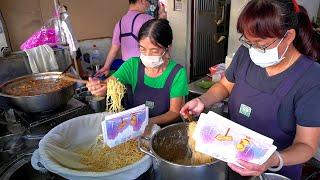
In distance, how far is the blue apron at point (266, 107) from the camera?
1.37 metres

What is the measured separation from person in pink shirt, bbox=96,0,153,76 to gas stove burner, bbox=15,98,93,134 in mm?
1232

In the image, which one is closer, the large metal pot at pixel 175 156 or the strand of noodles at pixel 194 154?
the large metal pot at pixel 175 156

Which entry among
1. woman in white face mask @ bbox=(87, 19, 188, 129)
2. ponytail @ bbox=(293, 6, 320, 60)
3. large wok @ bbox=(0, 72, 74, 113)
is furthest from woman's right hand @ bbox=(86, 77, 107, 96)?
ponytail @ bbox=(293, 6, 320, 60)

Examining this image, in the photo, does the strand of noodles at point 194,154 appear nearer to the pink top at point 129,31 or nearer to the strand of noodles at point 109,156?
the strand of noodles at point 109,156

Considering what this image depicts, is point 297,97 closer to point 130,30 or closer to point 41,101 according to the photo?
point 41,101

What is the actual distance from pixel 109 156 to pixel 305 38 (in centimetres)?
125

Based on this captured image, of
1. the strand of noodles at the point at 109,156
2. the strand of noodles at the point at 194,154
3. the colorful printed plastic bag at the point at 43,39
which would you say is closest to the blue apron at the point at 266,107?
the strand of noodles at the point at 194,154

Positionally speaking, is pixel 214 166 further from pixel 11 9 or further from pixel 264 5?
pixel 11 9

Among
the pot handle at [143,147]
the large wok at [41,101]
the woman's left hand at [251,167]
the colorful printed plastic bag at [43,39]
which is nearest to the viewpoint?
the woman's left hand at [251,167]

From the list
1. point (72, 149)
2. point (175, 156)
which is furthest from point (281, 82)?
point (72, 149)

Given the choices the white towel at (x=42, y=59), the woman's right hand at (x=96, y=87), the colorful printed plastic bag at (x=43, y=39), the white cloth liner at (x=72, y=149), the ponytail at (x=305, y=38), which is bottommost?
the white cloth liner at (x=72, y=149)

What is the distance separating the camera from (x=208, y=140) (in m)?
1.12

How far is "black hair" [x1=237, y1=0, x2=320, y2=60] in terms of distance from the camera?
1.25 m

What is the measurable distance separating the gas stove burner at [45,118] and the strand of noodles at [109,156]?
0.35 meters
